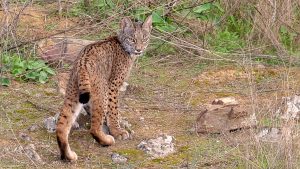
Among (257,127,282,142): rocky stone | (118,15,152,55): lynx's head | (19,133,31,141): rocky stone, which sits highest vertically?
(118,15,152,55): lynx's head

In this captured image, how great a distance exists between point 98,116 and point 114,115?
1.19 ft

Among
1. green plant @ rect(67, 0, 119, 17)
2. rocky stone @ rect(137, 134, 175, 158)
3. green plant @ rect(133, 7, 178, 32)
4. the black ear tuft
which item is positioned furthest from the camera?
green plant @ rect(67, 0, 119, 17)

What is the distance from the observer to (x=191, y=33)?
928cm

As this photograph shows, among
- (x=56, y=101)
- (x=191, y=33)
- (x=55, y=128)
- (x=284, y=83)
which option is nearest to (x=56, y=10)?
(x=191, y=33)

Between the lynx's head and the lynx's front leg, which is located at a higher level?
the lynx's head

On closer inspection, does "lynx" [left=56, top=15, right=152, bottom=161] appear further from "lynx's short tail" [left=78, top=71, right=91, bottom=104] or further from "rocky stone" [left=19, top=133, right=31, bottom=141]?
"rocky stone" [left=19, top=133, right=31, bottom=141]

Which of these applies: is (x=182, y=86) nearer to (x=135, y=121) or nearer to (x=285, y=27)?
(x=135, y=121)

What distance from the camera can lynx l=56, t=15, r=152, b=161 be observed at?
20.4 feet

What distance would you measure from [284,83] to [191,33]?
2.76 meters

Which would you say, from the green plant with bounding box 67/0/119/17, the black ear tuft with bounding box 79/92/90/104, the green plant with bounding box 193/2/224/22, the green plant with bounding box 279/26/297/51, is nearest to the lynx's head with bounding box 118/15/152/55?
the black ear tuft with bounding box 79/92/90/104

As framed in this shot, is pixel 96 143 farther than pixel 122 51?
No

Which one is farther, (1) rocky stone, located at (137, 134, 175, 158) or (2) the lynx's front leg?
(2) the lynx's front leg

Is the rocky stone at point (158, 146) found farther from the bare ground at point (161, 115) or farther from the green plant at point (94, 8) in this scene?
the green plant at point (94, 8)

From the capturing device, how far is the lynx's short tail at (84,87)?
6057 mm
